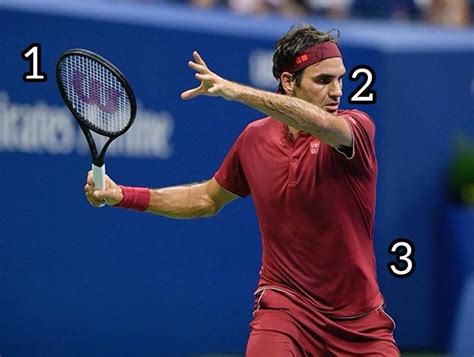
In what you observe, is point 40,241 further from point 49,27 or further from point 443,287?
point 443,287

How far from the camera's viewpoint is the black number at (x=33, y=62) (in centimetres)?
937

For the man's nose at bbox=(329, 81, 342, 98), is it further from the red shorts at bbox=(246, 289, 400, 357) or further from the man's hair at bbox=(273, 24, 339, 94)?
the red shorts at bbox=(246, 289, 400, 357)

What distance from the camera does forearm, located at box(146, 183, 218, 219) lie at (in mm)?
7152

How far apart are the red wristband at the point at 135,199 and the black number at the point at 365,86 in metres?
3.59

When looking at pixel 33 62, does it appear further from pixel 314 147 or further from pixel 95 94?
pixel 314 147

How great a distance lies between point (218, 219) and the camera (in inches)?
413

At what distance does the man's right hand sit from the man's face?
0.98m

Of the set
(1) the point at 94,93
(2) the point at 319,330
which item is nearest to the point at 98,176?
(1) the point at 94,93

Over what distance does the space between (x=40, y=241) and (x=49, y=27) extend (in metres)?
1.38

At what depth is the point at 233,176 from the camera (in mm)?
7098

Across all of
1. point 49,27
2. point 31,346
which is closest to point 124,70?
point 49,27

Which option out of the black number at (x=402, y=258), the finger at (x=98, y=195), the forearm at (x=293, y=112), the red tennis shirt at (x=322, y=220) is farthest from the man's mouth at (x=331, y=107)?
the black number at (x=402, y=258)

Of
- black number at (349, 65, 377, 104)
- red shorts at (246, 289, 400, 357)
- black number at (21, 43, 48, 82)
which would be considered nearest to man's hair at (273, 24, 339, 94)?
red shorts at (246, 289, 400, 357)

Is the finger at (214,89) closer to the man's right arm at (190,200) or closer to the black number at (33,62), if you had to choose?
the man's right arm at (190,200)
